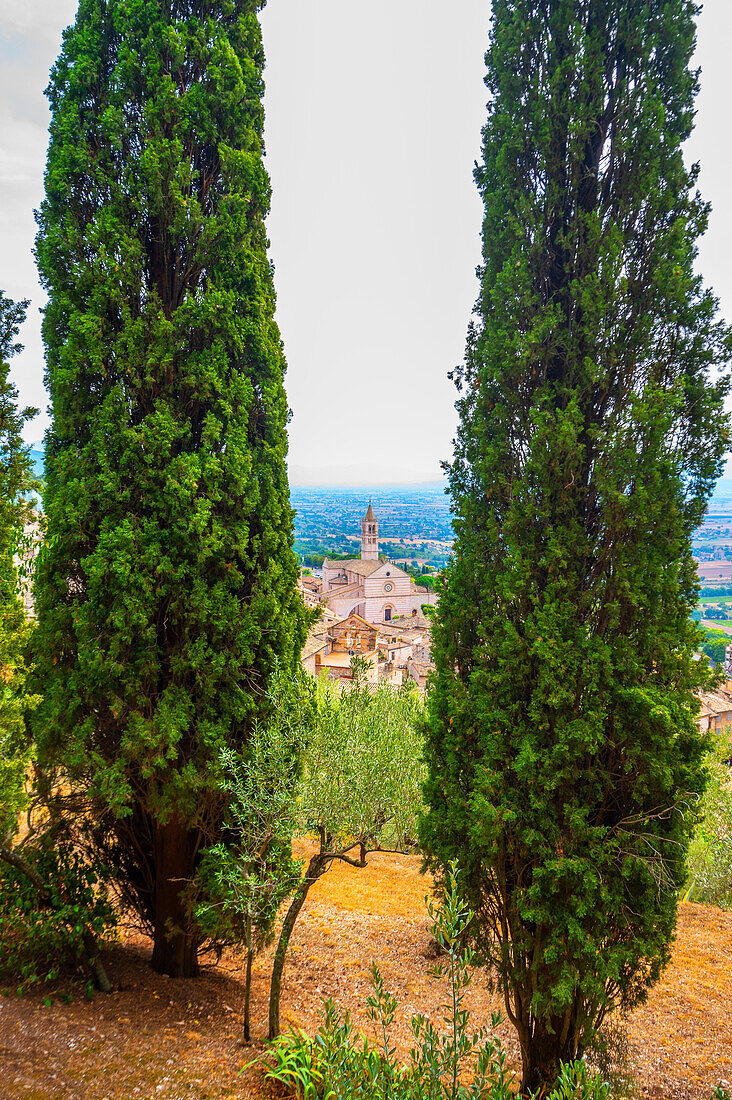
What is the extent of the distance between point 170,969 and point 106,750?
2.98 meters

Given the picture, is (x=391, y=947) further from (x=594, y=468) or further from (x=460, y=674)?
(x=594, y=468)

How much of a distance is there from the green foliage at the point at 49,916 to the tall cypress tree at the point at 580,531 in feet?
Result: 12.6

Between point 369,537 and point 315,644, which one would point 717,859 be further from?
point 369,537

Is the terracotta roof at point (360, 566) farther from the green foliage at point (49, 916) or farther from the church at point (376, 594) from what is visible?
the green foliage at point (49, 916)

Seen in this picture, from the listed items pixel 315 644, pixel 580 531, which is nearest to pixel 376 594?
pixel 315 644

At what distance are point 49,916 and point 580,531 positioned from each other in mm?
6838

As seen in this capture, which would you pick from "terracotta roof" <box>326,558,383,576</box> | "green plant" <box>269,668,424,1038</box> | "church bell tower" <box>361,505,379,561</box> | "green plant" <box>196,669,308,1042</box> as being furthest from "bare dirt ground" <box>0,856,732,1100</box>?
"church bell tower" <box>361,505,379,561</box>

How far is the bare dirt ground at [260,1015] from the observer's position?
4926 millimetres

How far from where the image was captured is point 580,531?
562 centimetres

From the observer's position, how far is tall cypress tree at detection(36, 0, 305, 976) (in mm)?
6246

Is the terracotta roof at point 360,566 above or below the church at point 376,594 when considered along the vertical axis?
above

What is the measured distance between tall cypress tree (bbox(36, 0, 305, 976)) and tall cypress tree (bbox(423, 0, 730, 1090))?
262cm

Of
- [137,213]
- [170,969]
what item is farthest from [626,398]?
[170,969]

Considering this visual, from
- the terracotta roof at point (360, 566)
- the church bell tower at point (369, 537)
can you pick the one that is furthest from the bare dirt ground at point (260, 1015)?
the church bell tower at point (369, 537)
